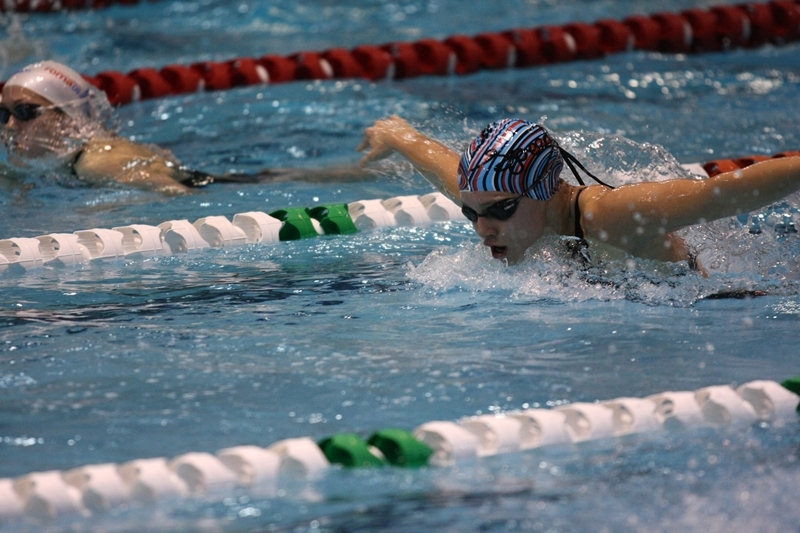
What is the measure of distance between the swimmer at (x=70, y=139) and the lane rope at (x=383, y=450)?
290cm

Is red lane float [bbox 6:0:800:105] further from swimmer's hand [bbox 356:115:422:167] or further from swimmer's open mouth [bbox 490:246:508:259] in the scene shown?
swimmer's open mouth [bbox 490:246:508:259]

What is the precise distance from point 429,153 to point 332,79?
3.62 metres

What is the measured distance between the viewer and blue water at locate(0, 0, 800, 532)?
2.07m

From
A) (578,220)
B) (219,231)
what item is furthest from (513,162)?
(219,231)

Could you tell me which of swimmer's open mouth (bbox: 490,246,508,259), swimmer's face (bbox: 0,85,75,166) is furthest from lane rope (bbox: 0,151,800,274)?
swimmer's open mouth (bbox: 490,246,508,259)

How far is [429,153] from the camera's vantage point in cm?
374

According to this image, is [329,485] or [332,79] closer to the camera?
[329,485]

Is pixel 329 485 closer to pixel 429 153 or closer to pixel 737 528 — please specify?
pixel 737 528

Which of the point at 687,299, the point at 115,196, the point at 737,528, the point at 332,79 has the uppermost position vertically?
the point at 332,79

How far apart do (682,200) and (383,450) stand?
1180mm

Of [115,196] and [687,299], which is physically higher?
[115,196]

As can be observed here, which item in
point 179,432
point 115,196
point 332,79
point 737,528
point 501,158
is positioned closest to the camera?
point 737,528

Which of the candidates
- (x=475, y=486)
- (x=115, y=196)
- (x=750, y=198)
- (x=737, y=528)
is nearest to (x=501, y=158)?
(x=750, y=198)

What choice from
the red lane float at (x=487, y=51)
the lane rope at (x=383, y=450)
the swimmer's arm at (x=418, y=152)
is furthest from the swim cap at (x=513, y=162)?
the red lane float at (x=487, y=51)
